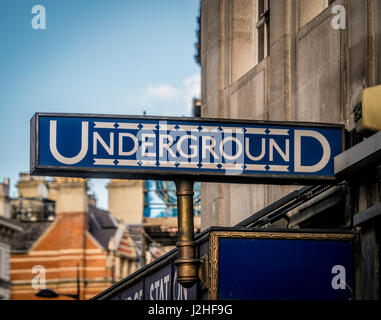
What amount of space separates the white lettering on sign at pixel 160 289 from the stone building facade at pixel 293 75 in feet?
5.91

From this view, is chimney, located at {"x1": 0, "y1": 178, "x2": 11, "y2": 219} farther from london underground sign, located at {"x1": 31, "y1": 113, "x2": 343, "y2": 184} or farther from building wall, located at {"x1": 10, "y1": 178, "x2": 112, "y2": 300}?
london underground sign, located at {"x1": 31, "y1": 113, "x2": 343, "y2": 184}

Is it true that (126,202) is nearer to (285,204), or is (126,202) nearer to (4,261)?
(4,261)

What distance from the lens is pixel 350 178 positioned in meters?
11.6

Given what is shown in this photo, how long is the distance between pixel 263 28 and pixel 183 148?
6.59 metres

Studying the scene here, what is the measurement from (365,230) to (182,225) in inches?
77.4

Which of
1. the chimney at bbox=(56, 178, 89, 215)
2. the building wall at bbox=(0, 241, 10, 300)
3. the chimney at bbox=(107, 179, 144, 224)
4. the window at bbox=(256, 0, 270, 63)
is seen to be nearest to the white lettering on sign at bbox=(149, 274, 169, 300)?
the window at bbox=(256, 0, 270, 63)

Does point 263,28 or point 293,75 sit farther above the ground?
point 263,28

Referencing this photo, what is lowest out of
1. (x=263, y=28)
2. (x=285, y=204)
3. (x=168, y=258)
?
(x=168, y=258)

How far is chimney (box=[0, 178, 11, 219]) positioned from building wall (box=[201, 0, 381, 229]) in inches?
2687

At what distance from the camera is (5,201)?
97.1 meters

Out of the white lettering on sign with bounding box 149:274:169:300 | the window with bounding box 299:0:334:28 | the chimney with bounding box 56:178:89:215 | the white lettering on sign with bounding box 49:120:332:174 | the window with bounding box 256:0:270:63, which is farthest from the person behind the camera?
the chimney with bounding box 56:178:89:215

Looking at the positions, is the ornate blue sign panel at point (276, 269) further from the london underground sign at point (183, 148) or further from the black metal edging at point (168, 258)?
the london underground sign at point (183, 148)

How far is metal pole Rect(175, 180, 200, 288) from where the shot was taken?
1130 centimetres

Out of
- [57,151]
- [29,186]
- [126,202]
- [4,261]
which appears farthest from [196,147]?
[29,186]
